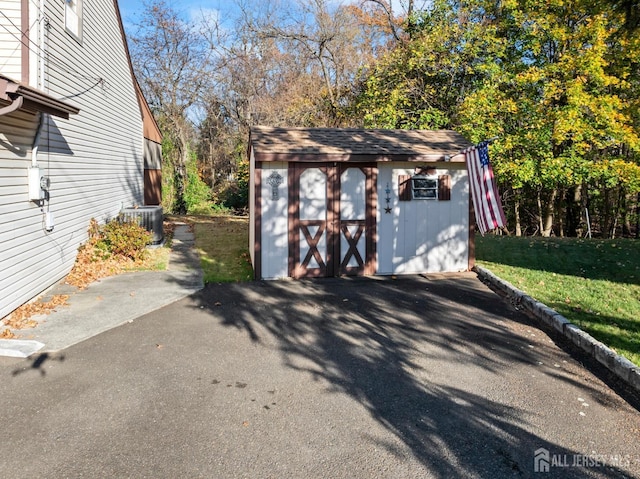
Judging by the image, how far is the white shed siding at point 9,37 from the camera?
754cm

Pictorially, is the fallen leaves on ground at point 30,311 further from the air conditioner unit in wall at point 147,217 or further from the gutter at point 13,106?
the air conditioner unit in wall at point 147,217

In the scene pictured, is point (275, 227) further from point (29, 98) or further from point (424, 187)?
point (29, 98)

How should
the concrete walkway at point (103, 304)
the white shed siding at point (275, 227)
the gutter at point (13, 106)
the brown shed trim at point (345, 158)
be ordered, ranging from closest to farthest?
the concrete walkway at point (103, 304) → the gutter at point (13, 106) → the brown shed trim at point (345, 158) → the white shed siding at point (275, 227)

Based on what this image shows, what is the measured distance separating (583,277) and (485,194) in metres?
2.68

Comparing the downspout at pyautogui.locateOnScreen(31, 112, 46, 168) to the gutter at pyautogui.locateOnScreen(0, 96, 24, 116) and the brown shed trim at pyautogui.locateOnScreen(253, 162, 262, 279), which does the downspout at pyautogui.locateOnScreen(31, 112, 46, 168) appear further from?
the brown shed trim at pyautogui.locateOnScreen(253, 162, 262, 279)

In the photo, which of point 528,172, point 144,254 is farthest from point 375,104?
point 144,254

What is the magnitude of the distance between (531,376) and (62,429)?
4.22 meters

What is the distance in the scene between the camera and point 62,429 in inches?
143

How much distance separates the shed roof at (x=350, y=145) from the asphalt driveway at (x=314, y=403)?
3.36m

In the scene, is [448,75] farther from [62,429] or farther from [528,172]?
[62,429]

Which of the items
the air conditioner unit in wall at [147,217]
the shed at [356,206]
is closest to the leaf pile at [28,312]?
the shed at [356,206]

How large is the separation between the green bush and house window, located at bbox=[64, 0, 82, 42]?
4.02m

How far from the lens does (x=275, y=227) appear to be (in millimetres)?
8805

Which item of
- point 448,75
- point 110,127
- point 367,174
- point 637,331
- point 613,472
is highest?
point 448,75
